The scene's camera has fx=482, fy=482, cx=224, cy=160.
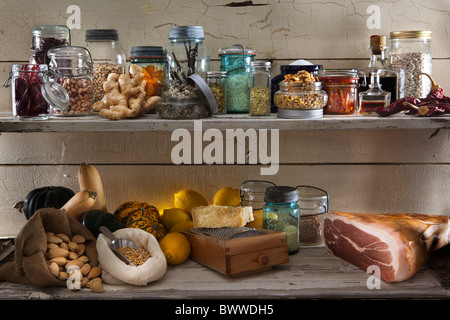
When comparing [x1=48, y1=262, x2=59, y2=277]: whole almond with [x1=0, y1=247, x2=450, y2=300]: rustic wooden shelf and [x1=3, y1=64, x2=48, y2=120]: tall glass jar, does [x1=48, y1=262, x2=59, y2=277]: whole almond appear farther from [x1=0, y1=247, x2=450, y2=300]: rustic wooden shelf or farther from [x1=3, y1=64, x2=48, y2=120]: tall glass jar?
[x1=3, y1=64, x2=48, y2=120]: tall glass jar

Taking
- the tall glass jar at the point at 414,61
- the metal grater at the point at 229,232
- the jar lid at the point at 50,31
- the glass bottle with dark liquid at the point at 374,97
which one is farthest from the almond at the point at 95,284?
the tall glass jar at the point at 414,61

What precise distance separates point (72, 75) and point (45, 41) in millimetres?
172

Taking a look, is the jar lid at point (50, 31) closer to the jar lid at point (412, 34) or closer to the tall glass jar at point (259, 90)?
the tall glass jar at point (259, 90)

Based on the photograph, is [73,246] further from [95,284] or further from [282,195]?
[282,195]

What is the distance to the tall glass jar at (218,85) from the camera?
1.49m

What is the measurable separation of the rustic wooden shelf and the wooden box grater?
3 centimetres

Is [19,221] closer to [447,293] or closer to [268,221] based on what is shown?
[268,221]

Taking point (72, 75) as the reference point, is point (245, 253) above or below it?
below

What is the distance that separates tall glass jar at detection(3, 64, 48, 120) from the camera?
1.42 metres

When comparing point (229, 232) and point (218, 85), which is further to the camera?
point (218, 85)

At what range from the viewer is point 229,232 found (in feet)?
4.58

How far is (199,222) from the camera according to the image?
151 cm

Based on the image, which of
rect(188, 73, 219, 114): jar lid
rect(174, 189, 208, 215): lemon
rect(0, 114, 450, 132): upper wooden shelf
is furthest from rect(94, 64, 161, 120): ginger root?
rect(174, 189, 208, 215): lemon

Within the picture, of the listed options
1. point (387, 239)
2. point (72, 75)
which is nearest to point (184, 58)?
point (72, 75)
